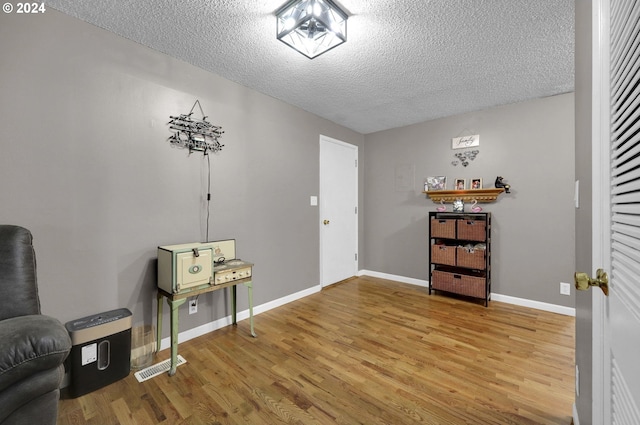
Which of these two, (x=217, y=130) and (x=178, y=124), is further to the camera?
(x=217, y=130)

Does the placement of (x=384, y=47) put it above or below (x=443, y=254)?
above

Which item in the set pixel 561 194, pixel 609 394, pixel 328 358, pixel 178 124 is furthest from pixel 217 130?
pixel 561 194

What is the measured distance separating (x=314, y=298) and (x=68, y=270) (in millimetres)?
2385

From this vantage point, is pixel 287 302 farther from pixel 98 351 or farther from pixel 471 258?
pixel 471 258

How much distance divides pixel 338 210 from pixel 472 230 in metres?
1.76

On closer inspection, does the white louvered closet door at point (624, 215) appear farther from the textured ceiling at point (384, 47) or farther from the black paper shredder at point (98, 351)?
the black paper shredder at point (98, 351)

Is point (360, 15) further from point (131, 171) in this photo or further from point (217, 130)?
point (131, 171)

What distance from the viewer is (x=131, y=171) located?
2.07 m

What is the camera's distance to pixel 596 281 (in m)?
0.81

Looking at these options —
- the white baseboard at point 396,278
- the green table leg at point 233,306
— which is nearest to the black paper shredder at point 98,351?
Answer: the green table leg at point 233,306

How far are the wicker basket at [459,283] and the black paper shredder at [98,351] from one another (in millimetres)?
3223

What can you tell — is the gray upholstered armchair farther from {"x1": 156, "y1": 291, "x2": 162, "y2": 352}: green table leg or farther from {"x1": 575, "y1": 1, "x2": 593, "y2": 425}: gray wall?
{"x1": 575, "y1": 1, "x2": 593, "y2": 425}: gray wall

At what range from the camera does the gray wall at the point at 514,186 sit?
295 cm

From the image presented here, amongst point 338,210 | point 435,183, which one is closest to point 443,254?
point 435,183
